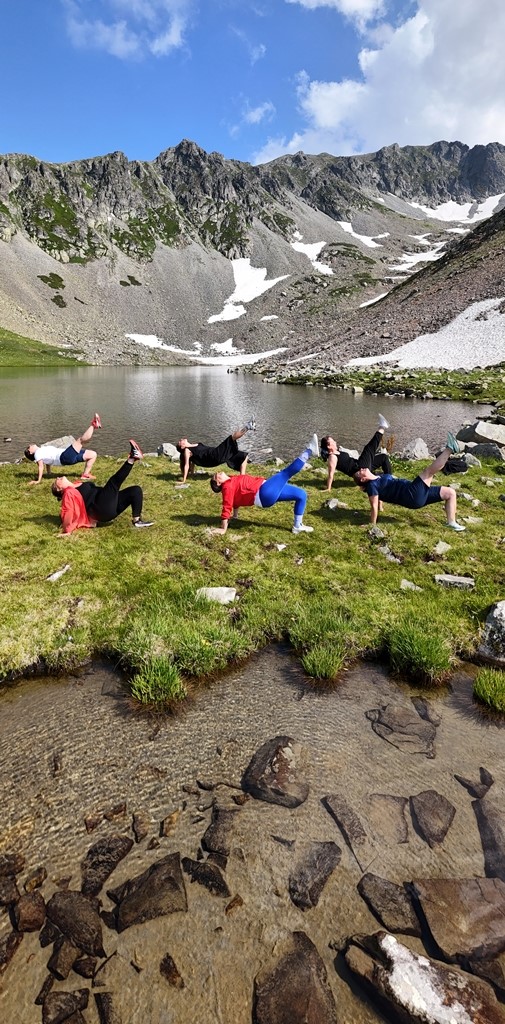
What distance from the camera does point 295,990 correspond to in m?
4.03

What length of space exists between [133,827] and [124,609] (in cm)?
489

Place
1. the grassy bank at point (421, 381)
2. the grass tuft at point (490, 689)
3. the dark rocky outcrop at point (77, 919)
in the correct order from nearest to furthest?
1. the dark rocky outcrop at point (77, 919)
2. the grass tuft at point (490, 689)
3. the grassy bank at point (421, 381)

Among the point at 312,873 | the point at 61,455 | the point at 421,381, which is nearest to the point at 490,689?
the point at 312,873

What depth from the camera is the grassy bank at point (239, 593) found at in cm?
862

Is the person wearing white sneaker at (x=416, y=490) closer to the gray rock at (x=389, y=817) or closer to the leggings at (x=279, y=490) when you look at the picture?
the leggings at (x=279, y=490)

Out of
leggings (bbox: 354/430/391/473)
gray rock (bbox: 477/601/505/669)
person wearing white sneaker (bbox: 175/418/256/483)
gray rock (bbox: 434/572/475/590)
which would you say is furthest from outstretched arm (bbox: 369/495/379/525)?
person wearing white sneaker (bbox: 175/418/256/483)

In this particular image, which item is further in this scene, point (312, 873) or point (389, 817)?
point (389, 817)

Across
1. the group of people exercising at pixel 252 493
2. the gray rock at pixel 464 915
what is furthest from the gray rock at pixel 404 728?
the group of people exercising at pixel 252 493

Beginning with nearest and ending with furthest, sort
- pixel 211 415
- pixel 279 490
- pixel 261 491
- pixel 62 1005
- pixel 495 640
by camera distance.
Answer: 1. pixel 62 1005
2. pixel 495 640
3. pixel 279 490
4. pixel 261 491
5. pixel 211 415

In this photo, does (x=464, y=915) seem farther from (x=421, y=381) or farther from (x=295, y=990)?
(x=421, y=381)

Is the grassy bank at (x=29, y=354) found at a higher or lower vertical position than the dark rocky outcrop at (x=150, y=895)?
higher

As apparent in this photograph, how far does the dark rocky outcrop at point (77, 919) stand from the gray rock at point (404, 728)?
446cm

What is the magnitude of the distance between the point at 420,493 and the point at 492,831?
30.5ft

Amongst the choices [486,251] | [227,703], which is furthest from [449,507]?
[486,251]
